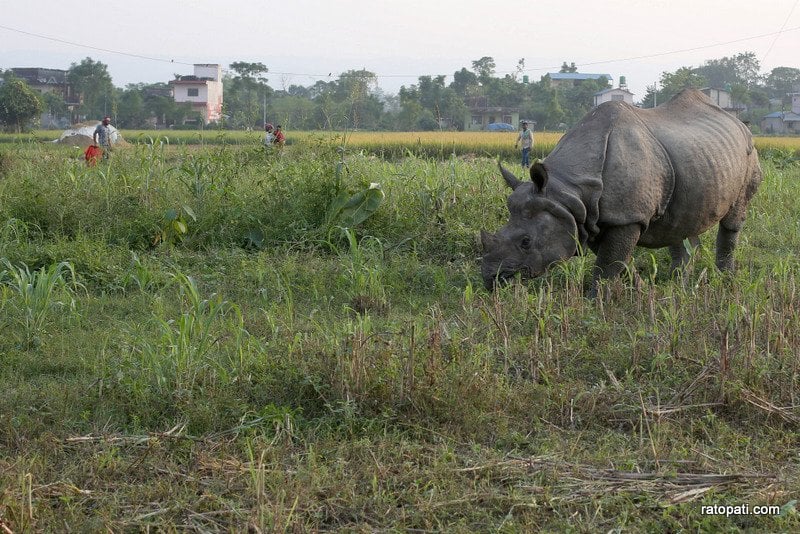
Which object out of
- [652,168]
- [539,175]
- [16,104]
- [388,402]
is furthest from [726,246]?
[16,104]

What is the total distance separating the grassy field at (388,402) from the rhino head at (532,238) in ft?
0.75

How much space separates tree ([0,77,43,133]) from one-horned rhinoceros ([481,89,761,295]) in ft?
96.1

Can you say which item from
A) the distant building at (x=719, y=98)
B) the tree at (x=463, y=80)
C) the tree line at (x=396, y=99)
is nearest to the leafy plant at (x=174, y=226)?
the distant building at (x=719, y=98)

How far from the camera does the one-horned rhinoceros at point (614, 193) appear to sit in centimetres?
673

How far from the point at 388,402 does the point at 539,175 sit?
8.43 ft

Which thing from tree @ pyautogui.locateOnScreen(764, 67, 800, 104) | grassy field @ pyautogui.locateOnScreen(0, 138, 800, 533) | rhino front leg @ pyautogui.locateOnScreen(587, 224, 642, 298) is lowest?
grassy field @ pyautogui.locateOnScreen(0, 138, 800, 533)

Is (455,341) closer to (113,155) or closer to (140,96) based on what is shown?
(113,155)

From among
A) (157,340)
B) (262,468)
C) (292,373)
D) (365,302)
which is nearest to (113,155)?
(365,302)

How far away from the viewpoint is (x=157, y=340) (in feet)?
18.2

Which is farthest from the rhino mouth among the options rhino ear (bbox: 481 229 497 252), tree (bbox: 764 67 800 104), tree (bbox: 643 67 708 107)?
tree (bbox: 764 67 800 104)

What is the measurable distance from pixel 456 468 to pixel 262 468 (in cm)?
83

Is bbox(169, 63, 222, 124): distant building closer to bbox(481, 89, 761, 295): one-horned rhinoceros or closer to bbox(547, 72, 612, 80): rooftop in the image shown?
bbox(547, 72, 612, 80): rooftop

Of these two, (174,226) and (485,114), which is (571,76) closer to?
(485,114)

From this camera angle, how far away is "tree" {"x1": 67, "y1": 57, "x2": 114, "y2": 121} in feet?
164
